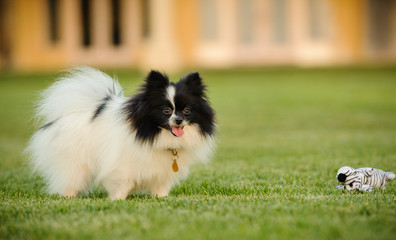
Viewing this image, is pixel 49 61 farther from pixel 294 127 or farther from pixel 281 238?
pixel 281 238

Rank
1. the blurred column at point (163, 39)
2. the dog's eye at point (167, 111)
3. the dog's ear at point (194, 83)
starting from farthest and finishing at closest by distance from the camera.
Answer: the blurred column at point (163, 39), the dog's ear at point (194, 83), the dog's eye at point (167, 111)

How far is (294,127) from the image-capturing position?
34.6 ft

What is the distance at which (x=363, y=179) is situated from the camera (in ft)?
15.9

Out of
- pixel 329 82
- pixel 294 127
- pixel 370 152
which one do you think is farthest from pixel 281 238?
pixel 329 82

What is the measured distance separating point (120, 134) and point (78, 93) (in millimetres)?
664

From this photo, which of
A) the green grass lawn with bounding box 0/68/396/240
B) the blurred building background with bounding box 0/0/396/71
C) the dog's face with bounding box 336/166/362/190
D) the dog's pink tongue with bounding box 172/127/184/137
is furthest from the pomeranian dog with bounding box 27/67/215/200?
the blurred building background with bounding box 0/0/396/71

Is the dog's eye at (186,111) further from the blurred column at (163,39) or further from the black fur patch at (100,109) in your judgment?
the blurred column at (163,39)

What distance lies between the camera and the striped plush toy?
4.81 metres

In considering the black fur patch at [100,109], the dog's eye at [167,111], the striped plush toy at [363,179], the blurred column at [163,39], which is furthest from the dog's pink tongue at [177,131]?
the blurred column at [163,39]

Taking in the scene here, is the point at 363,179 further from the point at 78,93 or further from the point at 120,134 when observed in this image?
the point at 78,93

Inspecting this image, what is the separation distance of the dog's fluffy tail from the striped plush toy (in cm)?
209

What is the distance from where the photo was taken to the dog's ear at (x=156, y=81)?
4.38 m

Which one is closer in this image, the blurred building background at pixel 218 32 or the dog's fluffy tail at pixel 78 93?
the dog's fluffy tail at pixel 78 93

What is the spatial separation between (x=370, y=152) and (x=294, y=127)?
10.6 ft
